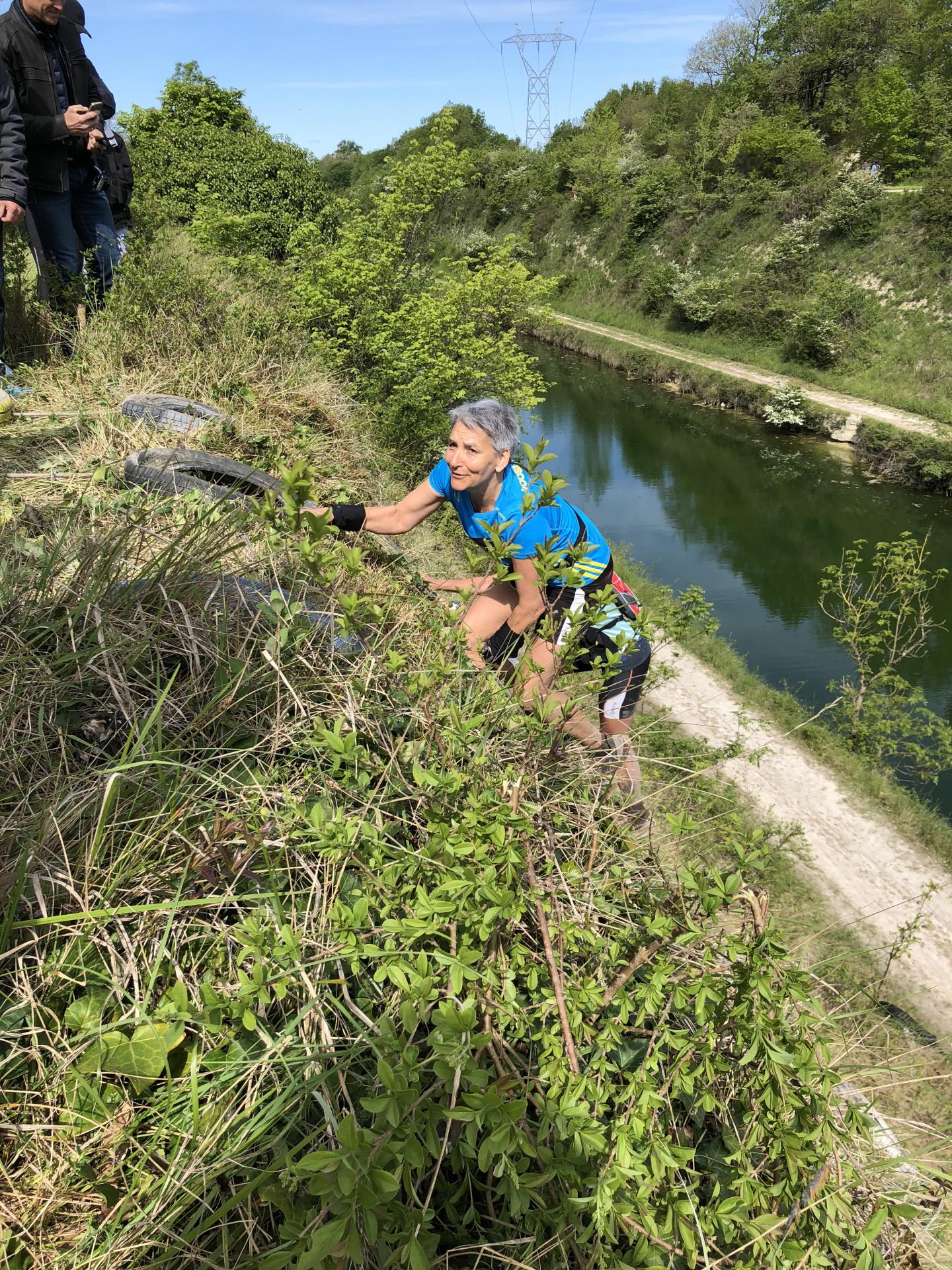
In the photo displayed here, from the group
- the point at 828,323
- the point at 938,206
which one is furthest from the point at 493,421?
the point at 938,206

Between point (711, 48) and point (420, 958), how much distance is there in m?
63.9

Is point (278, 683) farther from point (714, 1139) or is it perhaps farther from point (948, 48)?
point (948, 48)

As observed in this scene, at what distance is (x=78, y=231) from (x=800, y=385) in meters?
25.3

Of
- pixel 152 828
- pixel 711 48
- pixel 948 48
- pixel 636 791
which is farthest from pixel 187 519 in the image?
pixel 711 48

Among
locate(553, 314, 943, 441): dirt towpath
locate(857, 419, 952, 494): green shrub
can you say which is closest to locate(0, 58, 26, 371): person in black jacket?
locate(553, 314, 943, 441): dirt towpath

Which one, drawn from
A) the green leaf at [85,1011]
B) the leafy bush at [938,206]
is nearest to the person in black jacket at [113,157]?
the green leaf at [85,1011]

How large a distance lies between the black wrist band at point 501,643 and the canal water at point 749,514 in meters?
9.93

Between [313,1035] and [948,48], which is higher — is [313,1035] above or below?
below

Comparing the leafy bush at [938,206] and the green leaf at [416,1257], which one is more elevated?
the leafy bush at [938,206]

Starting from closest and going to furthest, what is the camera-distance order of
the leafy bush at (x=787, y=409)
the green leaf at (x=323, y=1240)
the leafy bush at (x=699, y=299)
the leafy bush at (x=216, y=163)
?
the green leaf at (x=323, y=1240) → the leafy bush at (x=216, y=163) → the leafy bush at (x=787, y=409) → the leafy bush at (x=699, y=299)

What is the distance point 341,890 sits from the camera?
5.98 feet

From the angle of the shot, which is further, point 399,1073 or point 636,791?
point 636,791

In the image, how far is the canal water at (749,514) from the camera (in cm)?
1456

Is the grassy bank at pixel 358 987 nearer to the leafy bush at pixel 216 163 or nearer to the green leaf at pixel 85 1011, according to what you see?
the green leaf at pixel 85 1011
